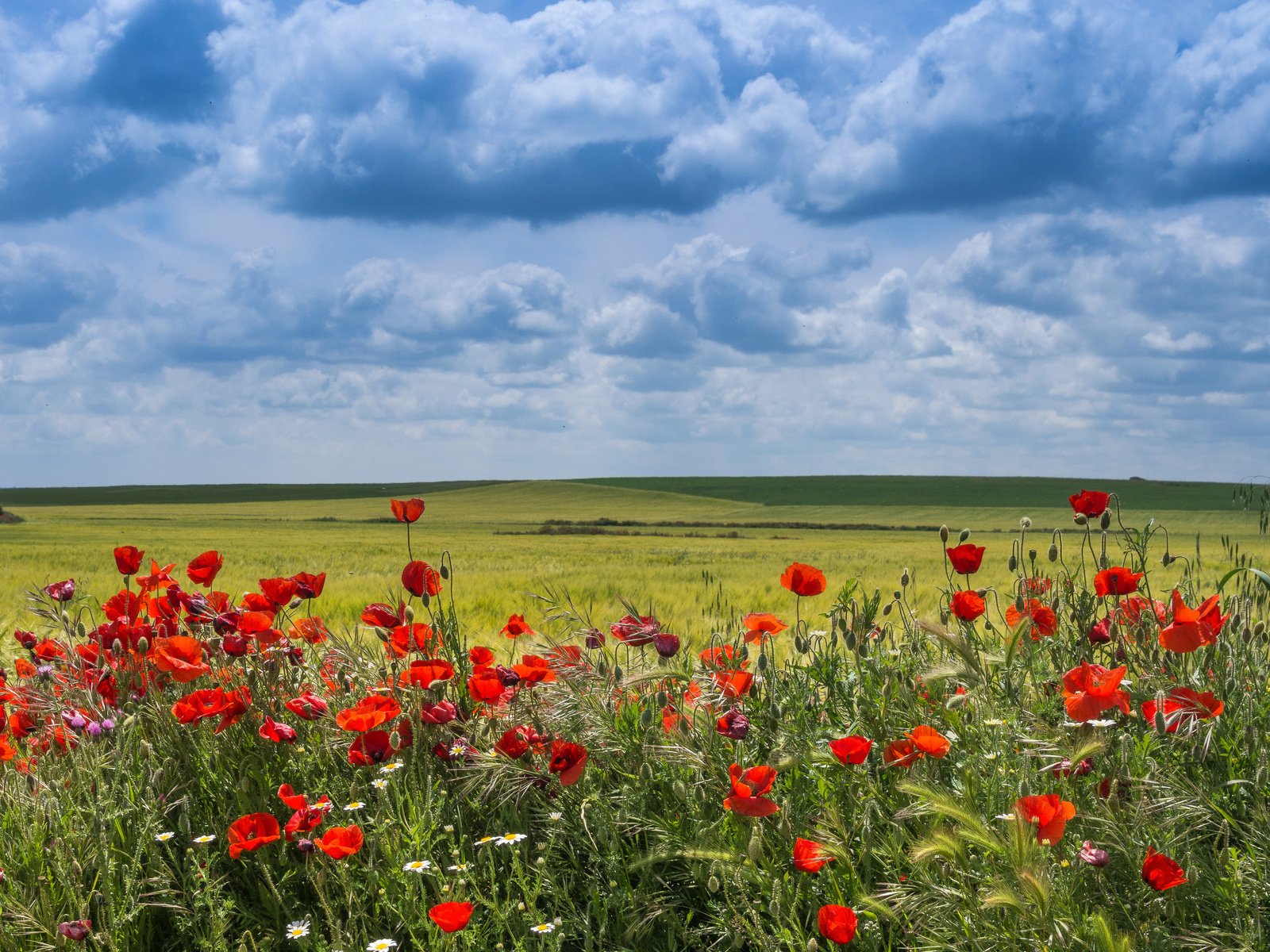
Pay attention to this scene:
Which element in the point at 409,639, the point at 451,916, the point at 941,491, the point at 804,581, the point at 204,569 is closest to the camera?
the point at 451,916

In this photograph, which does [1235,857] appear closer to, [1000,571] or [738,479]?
[1000,571]

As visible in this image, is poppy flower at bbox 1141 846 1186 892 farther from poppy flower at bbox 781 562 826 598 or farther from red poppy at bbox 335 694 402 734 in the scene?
red poppy at bbox 335 694 402 734

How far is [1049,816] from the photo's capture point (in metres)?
2.15

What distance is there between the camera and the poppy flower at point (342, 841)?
7.91 feet

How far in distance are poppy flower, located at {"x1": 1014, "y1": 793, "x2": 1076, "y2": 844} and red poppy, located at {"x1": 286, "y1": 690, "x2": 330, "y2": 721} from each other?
2.27 m

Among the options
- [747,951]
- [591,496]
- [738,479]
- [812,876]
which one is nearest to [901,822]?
[812,876]

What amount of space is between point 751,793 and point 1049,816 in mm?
723

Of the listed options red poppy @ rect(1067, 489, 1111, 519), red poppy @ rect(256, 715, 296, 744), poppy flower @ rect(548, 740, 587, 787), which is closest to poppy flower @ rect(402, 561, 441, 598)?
red poppy @ rect(256, 715, 296, 744)

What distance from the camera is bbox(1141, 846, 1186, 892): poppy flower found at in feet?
7.03

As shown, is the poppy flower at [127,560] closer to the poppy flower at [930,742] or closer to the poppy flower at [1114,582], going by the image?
the poppy flower at [930,742]

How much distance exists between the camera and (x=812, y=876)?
2.69 metres

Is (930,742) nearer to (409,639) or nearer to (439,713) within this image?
(439,713)

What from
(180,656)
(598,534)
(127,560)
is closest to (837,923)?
(180,656)

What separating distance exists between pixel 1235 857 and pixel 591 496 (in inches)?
2922
